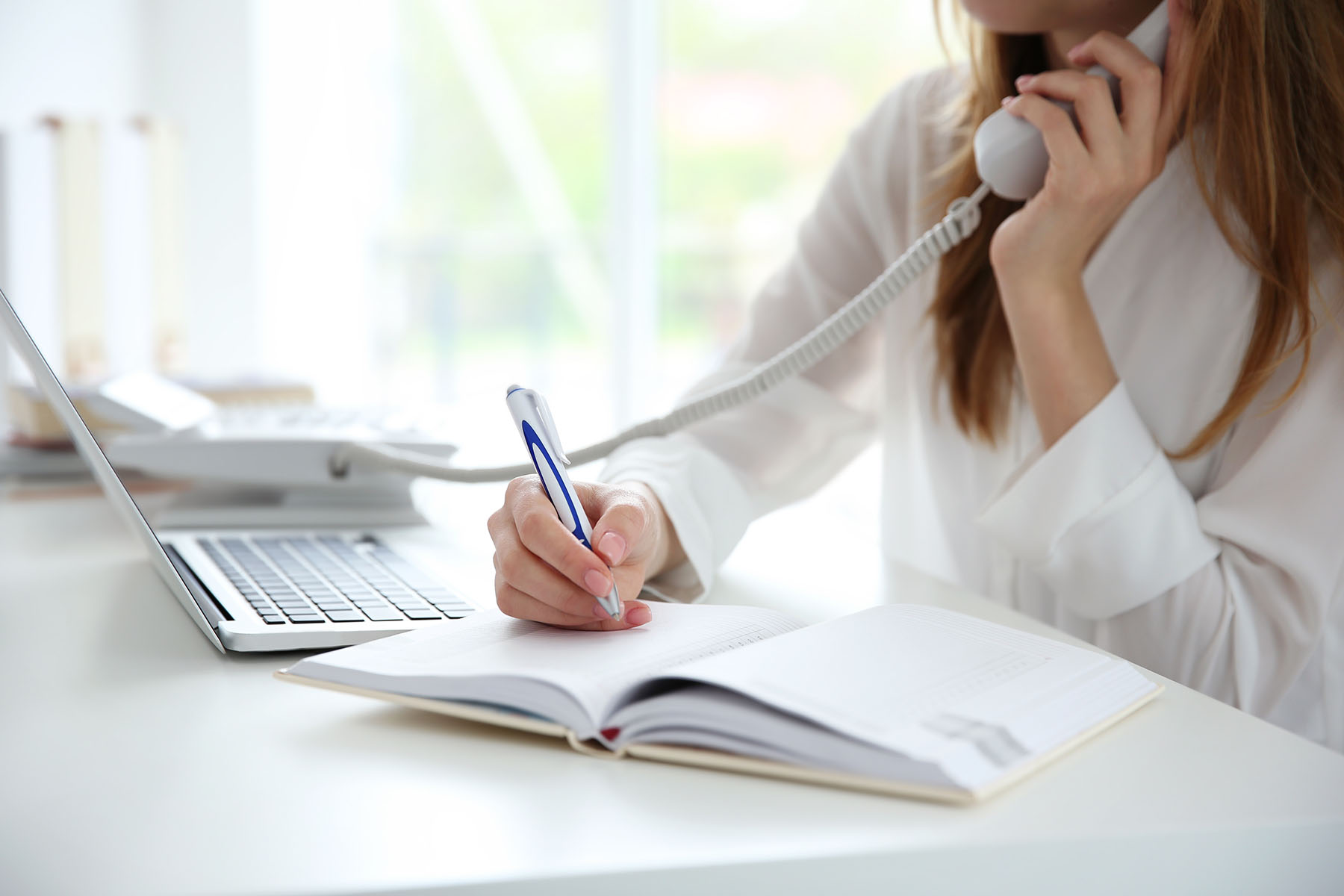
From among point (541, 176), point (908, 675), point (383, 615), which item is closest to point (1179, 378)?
point (908, 675)

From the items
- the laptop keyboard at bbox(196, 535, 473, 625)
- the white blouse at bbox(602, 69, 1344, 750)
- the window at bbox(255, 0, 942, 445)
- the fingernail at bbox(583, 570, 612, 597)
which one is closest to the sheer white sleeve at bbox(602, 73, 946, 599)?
the white blouse at bbox(602, 69, 1344, 750)

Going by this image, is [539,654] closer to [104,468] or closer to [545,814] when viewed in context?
[545,814]

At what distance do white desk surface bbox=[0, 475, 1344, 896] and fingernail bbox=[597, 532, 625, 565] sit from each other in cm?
12

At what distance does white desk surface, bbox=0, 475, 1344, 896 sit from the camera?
0.34m

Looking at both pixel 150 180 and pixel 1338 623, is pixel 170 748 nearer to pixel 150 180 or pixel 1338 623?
pixel 1338 623

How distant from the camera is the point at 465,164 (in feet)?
14.7

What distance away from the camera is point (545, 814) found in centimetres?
38

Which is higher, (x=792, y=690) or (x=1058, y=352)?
(x=1058, y=352)

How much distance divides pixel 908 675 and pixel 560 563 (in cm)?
18

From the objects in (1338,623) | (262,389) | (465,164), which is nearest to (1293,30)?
(1338,623)

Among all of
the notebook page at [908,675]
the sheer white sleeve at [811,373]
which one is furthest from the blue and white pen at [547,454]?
the sheer white sleeve at [811,373]

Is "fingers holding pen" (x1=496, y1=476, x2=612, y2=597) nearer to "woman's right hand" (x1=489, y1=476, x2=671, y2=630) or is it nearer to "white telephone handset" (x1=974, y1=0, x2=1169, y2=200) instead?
"woman's right hand" (x1=489, y1=476, x2=671, y2=630)

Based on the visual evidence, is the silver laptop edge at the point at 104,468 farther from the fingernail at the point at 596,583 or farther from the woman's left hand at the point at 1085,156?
the woman's left hand at the point at 1085,156

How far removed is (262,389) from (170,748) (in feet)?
3.08
